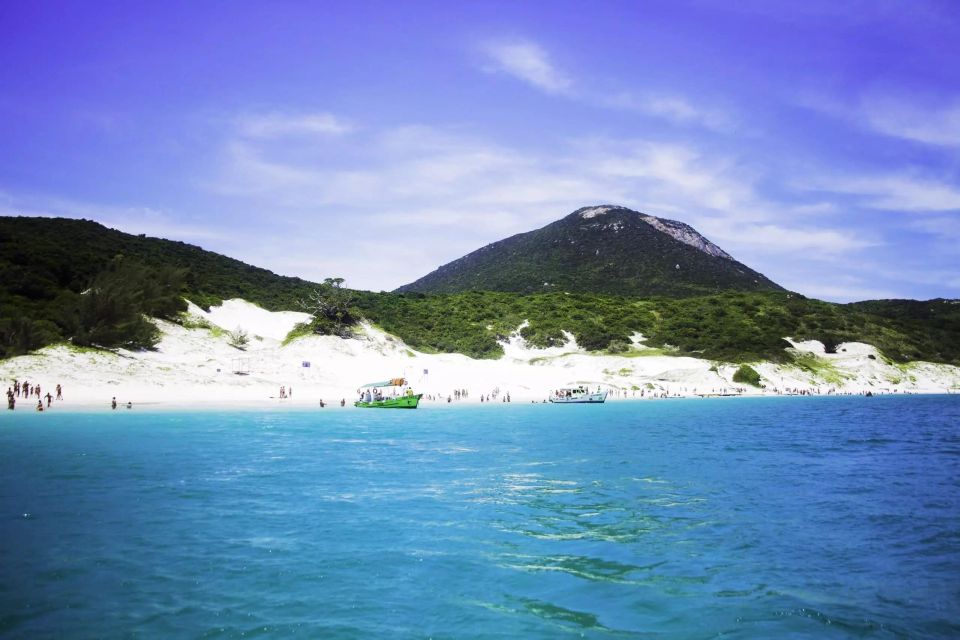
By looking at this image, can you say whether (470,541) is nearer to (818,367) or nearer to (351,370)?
(351,370)

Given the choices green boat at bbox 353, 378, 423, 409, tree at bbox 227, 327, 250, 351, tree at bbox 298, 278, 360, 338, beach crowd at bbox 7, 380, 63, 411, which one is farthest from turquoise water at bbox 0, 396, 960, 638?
tree at bbox 298, 278, 360, 338

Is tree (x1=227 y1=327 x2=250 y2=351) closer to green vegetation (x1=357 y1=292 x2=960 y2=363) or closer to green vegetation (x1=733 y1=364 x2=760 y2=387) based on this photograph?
green vegetation (x1=357 y1=292 x2=960 y2=363)

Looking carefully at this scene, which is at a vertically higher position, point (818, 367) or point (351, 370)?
point (351, 370)

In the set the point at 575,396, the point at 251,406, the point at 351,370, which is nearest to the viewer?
the point at 251,406

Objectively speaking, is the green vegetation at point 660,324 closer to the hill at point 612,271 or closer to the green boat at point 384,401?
the green boat at point 384,401

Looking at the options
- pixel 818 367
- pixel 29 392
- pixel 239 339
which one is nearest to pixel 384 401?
pixel 239 339
